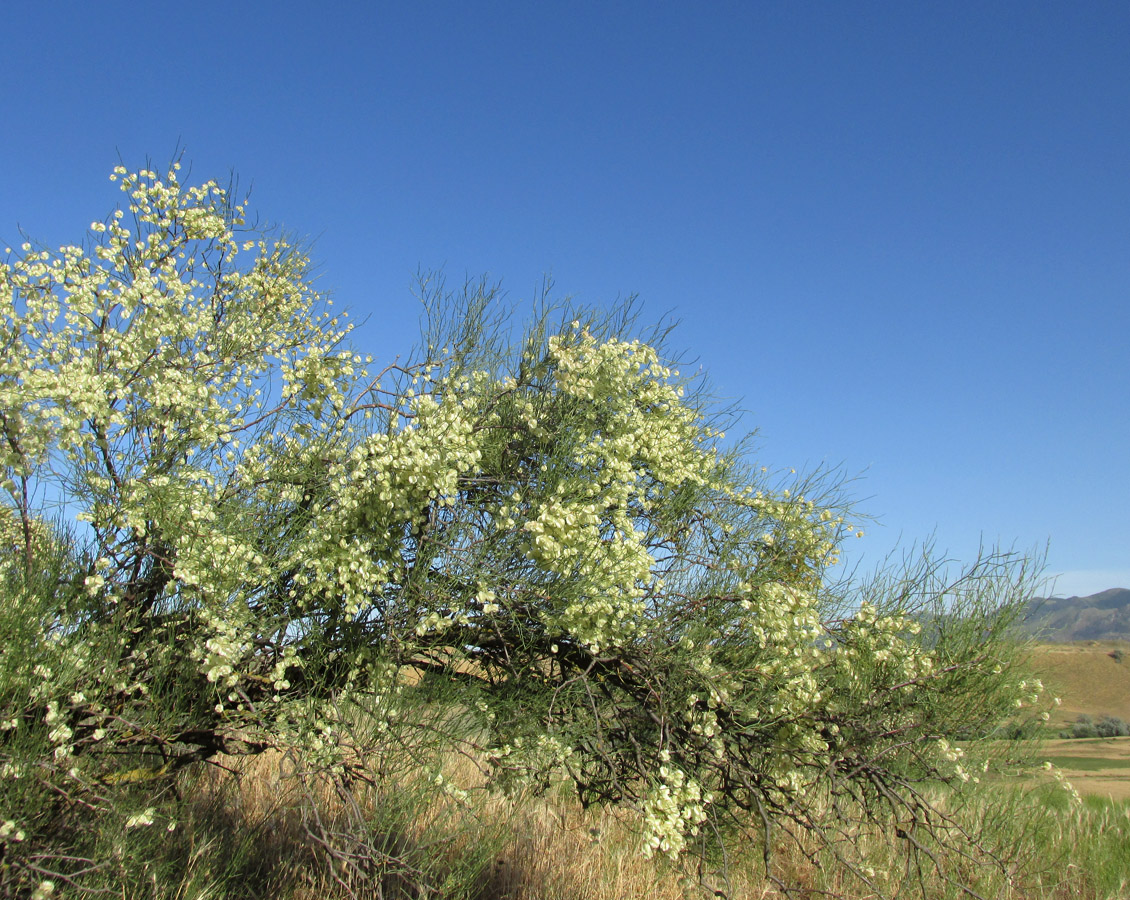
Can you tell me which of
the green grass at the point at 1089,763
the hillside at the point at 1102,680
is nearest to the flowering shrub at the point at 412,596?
the green grass at the point at 1089,763

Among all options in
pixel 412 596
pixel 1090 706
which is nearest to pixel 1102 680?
pixel 1090 706

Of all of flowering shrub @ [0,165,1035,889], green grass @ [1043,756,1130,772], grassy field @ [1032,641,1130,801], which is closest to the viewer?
flowering shrub @ [0,165,1035,889]

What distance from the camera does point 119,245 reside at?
4.82 m

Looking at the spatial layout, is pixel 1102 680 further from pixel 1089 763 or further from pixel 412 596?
pixel 412 596

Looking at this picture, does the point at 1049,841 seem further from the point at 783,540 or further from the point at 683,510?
the point at 683,510

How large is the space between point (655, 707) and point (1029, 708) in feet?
9.59

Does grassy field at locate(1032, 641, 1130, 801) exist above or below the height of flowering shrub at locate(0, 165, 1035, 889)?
below

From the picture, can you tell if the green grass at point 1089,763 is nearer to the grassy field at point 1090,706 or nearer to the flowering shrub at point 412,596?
the grassy field at point 1090,706

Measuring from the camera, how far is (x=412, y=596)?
3955 millimetres

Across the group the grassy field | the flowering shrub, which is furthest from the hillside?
the flowering shrub

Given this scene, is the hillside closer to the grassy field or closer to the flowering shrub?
the grassy field

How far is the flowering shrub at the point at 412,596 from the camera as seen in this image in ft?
12.1

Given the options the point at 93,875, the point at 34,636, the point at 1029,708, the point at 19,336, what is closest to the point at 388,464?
the point at 34,636

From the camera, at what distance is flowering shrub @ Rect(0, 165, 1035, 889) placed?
368 centimetres
